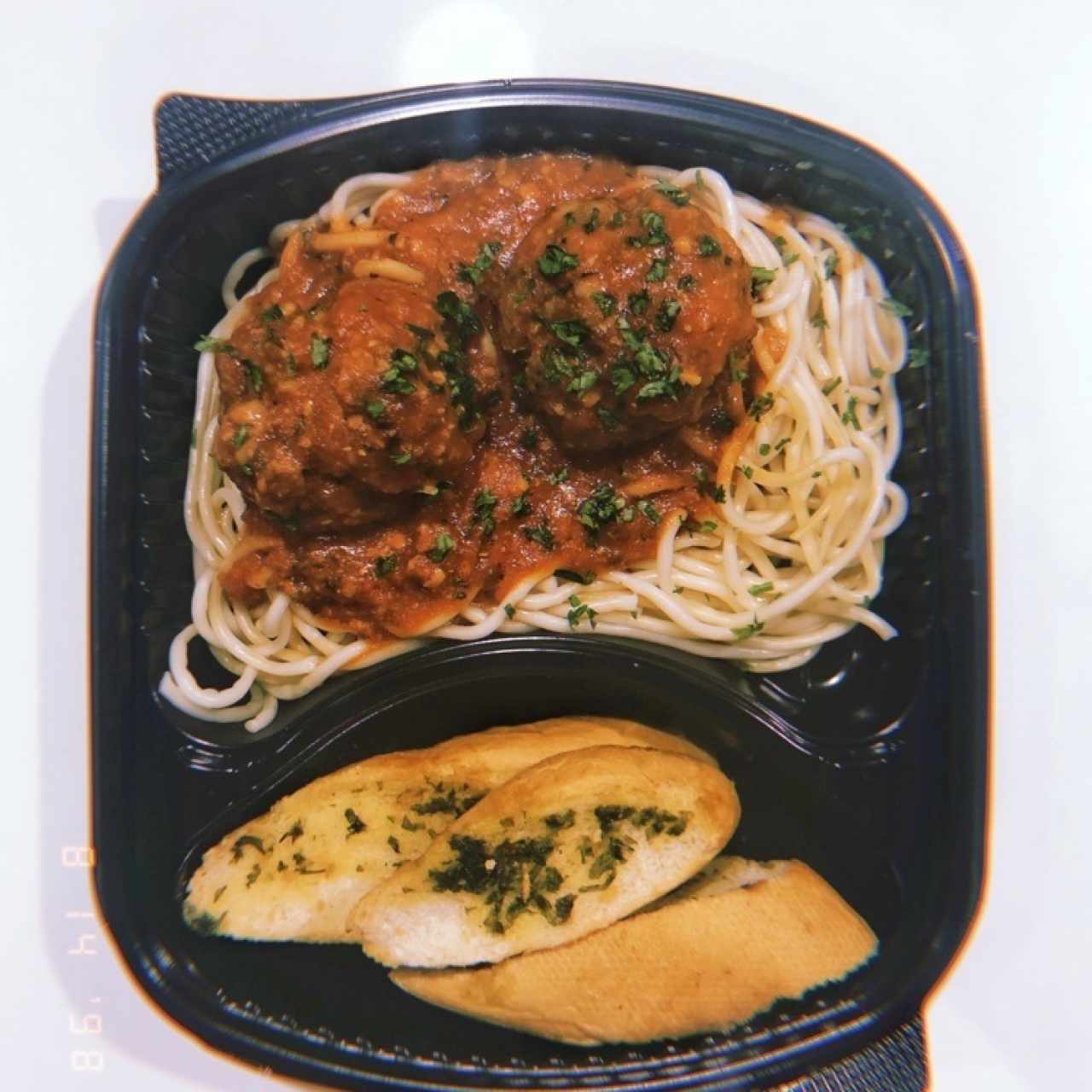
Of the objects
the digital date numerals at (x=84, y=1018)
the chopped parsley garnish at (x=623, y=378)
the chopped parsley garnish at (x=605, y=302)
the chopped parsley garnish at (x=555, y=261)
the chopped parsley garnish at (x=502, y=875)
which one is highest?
the chopped parsley garnish at (x=555, y=261)

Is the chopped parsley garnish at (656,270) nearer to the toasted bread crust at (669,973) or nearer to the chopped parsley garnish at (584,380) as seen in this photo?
the chopped parsley garnish at (584,380)

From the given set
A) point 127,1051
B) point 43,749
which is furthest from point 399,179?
point 127,1051

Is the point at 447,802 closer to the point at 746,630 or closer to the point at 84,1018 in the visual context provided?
the point at 746,630

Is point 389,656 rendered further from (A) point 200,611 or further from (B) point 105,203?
(B) point 105,203

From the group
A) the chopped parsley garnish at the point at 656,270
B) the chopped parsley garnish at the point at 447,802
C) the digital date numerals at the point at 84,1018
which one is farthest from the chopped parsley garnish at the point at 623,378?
the digital date numerals at the point at 84,1018

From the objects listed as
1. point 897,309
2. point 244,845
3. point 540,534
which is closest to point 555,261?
point 540,534

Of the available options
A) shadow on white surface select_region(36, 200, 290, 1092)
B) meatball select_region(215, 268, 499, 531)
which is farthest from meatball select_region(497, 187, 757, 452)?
shadow on white surface select_region(36, 200, 290, 1092)
